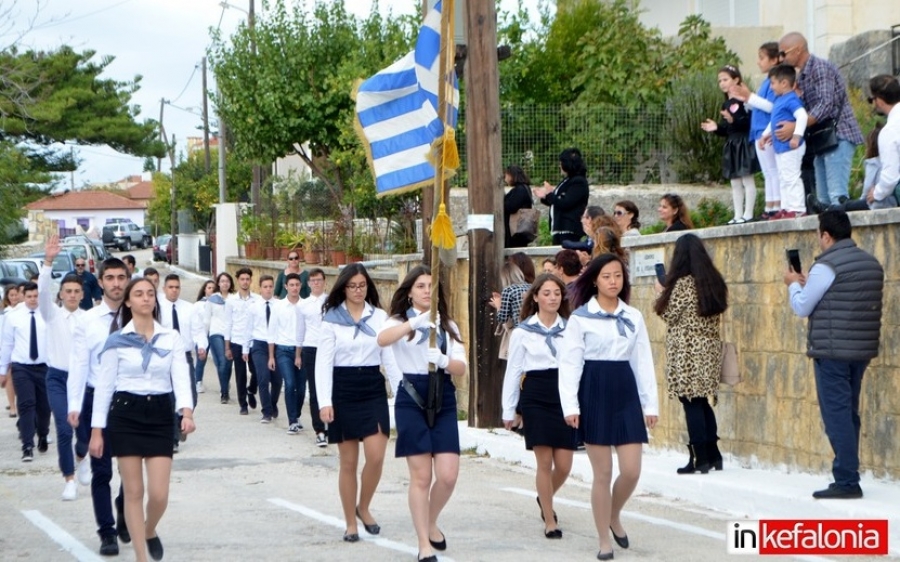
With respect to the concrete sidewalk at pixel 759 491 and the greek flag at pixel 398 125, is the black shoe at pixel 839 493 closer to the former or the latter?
the concrete sidewalk at pixel 759 491

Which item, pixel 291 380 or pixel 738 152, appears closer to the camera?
pixel 738 152

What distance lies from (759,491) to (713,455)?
3.90 feet

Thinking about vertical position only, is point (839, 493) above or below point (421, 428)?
below

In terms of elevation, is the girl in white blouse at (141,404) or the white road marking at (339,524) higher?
the girl in white blouse at (141,404)

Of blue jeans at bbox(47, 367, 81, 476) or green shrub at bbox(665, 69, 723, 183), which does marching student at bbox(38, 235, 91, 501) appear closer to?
blue jeans at bbox(47, 367, 81, 476)

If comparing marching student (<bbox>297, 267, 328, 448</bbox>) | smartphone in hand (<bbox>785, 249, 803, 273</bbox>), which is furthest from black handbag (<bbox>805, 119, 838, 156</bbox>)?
marching student (<bbox>297, 267, 328, 448</bbox>)

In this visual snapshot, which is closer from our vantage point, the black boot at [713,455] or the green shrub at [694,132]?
the black boot at [713,455]

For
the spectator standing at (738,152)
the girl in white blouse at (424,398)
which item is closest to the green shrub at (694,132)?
the spectator standing at (738,152)

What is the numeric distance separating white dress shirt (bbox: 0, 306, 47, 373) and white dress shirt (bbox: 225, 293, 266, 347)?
460 centimetres

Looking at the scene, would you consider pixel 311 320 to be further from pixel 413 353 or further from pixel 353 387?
pixel 413 353

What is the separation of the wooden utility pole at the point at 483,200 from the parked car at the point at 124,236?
2541 inches

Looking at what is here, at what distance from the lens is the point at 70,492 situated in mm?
11711

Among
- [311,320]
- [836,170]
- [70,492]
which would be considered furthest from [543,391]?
[311,320]

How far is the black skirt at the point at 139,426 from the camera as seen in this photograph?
8406mm
